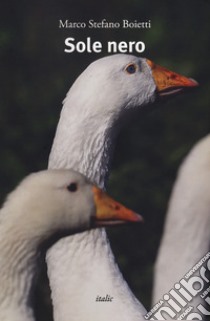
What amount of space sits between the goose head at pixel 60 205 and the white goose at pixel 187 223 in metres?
0.26

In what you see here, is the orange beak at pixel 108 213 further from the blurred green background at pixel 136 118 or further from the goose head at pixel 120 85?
the blurred green background at pixel 136 118

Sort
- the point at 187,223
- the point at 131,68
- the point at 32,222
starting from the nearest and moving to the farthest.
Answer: the point at 32,222 → the point at 187,223 → the point at 131,68

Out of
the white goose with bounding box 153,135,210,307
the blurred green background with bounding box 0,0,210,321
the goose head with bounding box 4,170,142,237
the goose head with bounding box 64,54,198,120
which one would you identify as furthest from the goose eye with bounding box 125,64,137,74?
the goose head with bounding box 4,170,142,237

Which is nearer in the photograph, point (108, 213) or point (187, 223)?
point (108, 213)

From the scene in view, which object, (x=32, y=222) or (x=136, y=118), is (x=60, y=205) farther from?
(x=136, y=118)

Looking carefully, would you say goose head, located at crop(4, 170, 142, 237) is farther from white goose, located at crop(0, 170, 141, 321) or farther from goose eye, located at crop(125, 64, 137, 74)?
goose eye, located at crop(125, 64, 137, 74)

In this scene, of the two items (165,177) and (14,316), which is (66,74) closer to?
(165,177)

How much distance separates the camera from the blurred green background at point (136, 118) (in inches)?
160

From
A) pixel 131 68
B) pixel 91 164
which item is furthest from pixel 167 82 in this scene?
pixel 91 164

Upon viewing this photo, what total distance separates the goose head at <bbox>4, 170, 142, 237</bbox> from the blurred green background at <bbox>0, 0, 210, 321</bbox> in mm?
530

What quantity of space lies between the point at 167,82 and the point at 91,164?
0.30m

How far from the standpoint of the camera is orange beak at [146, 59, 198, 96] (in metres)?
4.00

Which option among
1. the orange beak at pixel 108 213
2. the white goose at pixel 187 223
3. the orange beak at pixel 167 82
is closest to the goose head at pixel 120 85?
the orange beak at pixel 167 82

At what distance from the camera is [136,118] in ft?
13.1
